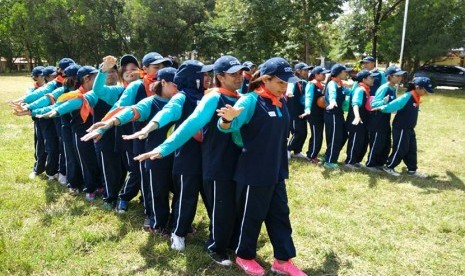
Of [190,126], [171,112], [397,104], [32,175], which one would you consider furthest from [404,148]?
[32,175]

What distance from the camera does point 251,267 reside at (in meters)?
3.70

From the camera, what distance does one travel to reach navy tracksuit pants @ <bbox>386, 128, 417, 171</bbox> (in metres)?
6.93

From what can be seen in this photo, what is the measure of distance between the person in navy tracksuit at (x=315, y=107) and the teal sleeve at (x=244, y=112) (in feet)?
13.1

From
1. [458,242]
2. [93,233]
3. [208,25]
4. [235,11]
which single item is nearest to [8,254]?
[93,233]

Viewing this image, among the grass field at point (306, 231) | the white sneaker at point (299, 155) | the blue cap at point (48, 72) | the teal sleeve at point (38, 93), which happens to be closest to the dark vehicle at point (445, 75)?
the white sneaker at point (299, 155)

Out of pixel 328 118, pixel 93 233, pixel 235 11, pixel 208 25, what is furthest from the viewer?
pixel 208 25

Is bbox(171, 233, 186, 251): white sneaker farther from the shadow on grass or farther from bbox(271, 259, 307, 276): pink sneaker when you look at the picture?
the shadow on grass

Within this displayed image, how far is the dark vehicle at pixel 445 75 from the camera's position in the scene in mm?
24812

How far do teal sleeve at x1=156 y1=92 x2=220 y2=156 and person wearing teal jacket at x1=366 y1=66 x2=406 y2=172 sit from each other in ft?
14.4

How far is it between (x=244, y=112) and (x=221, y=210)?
939 mm

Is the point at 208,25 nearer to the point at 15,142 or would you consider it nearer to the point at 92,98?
the point at 15,142

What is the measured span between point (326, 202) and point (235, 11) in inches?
828

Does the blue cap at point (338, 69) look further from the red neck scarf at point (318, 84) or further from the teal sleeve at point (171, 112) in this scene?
the teal sleeve at point (171, 112)

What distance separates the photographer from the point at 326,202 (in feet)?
18.4
